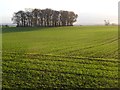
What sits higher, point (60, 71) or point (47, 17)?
point (47, 17)

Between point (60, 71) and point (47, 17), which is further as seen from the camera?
point (47, 17)

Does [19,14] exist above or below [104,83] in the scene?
above

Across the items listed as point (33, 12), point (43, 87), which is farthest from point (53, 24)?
point (43, 87)

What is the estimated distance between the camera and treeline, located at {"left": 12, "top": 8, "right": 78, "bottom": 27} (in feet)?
252

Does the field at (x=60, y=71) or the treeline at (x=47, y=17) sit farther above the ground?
the treeline at (x=47, y=17)

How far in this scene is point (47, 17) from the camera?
77812 mm

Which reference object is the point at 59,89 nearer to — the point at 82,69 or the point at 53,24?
the point at 82,69

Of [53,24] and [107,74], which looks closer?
[107,74]

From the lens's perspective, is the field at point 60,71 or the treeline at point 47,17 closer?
the field at point 60,71

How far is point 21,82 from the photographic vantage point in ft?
38.7

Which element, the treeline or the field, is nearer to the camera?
the field

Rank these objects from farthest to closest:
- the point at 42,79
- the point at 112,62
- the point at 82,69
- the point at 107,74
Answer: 1. the point at 112,62
2. the point at 82,69
3. the point at 107,74
4. the point at 42,79

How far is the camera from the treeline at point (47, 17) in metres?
76.8

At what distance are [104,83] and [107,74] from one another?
1469mm
